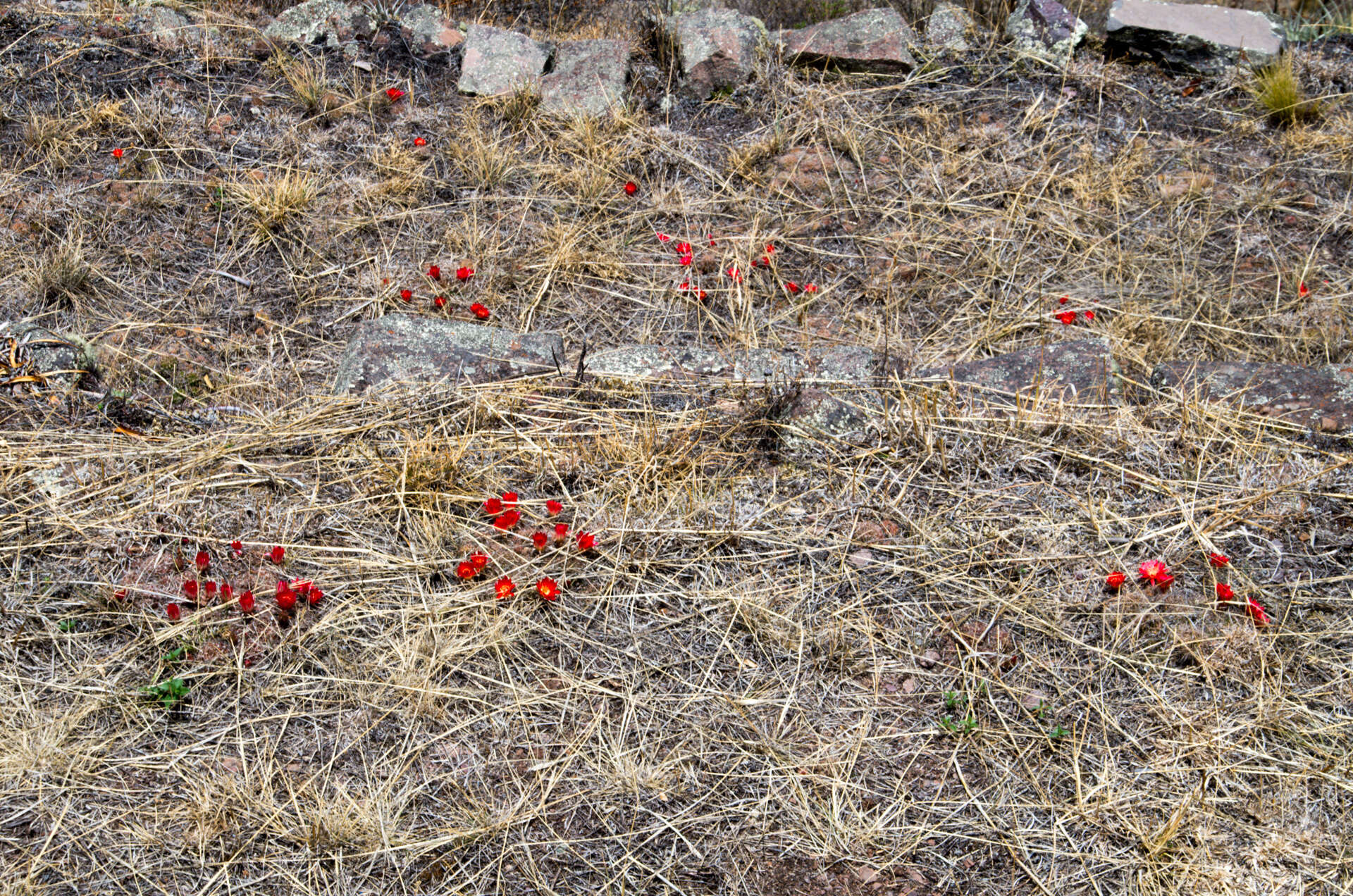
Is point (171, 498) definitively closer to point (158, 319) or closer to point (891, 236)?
point (158, 319)

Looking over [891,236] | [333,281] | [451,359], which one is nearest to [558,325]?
[451,359]

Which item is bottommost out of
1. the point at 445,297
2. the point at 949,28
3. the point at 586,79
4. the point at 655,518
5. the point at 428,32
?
the point at 655,518

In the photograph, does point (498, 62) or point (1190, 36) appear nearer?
point (498, 62)

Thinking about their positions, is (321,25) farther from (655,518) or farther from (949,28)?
(655,518)

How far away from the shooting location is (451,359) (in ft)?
9.93

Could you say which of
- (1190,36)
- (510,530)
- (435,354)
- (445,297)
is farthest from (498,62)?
(1190,36)

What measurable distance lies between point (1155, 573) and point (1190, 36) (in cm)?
327

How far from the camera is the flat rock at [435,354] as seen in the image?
2.98 metres

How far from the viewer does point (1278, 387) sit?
3.04m

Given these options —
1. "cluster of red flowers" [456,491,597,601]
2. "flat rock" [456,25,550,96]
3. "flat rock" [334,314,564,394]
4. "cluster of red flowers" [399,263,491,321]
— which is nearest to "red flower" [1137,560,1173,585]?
"cluster of red flowers" [456,491,597,601]

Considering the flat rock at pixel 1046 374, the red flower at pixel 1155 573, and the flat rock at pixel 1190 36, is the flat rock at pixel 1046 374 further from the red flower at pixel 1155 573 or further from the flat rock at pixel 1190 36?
the flat rock at pixel 1190 36

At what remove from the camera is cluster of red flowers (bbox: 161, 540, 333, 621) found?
2391 millimetres

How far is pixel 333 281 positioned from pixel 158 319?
588 mm

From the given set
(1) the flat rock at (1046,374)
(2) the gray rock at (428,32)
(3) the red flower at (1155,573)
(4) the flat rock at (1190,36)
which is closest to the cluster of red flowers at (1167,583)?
(3) the red flower at (1155,573)
